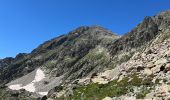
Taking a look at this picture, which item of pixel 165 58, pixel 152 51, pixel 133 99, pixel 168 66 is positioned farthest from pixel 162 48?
pixel 133 99

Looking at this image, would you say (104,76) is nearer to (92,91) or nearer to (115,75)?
(115,75)

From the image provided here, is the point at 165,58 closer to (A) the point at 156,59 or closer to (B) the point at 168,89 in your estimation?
(A) the point at 156,59

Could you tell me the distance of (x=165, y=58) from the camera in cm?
3738

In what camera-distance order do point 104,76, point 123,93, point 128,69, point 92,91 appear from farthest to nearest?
point 104,76 → point 128,69 → point 92,91 → point 123,93

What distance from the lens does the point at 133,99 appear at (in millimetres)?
29234

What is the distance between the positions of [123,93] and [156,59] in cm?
904

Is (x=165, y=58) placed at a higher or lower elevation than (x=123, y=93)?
higher

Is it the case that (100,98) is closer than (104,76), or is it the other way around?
(100,98)

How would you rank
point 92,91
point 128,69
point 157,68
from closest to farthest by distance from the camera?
point 157,68, point 92,91, point 128,69

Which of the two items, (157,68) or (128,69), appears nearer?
(157,68)

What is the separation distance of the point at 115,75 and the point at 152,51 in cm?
646

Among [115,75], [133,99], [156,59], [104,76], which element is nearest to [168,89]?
[133,99]

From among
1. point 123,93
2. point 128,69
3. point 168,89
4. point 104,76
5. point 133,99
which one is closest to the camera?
point 168,89

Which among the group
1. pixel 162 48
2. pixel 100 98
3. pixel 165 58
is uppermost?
pixel 162 48
